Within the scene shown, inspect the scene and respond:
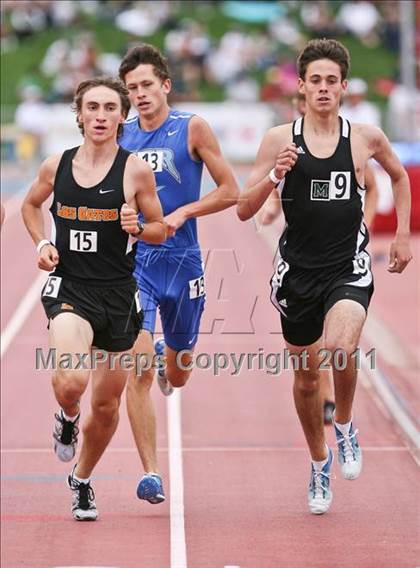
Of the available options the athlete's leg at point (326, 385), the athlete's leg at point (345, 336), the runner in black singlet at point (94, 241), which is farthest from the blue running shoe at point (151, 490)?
the athlete's leg at point (326, 385)

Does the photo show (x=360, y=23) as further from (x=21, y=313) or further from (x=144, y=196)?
(x=144, y=196)

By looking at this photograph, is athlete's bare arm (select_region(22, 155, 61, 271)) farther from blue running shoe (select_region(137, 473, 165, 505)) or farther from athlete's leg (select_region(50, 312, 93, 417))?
blue running shoe (select_region(137, 473, 165, 505))

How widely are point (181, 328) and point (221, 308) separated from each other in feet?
28.7

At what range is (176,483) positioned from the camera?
10.7 meters

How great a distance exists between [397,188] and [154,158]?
165 cm

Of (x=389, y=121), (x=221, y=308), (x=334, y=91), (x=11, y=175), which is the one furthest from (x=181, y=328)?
(x=11, y=175)

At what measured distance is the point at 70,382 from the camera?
338 inches

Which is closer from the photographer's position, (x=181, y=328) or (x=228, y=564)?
(x=228, y=564)

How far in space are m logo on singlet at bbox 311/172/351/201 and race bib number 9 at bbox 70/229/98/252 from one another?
1.34 meters

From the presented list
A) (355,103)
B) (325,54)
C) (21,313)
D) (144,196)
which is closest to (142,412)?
(144,196)

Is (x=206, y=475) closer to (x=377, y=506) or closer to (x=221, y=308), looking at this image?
(x=377, y=506)

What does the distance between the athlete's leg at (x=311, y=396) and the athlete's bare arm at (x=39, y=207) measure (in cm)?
170

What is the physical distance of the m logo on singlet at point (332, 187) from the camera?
29.0 feet

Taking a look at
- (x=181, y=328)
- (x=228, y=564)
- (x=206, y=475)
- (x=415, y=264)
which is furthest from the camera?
(x=415, y=264)
